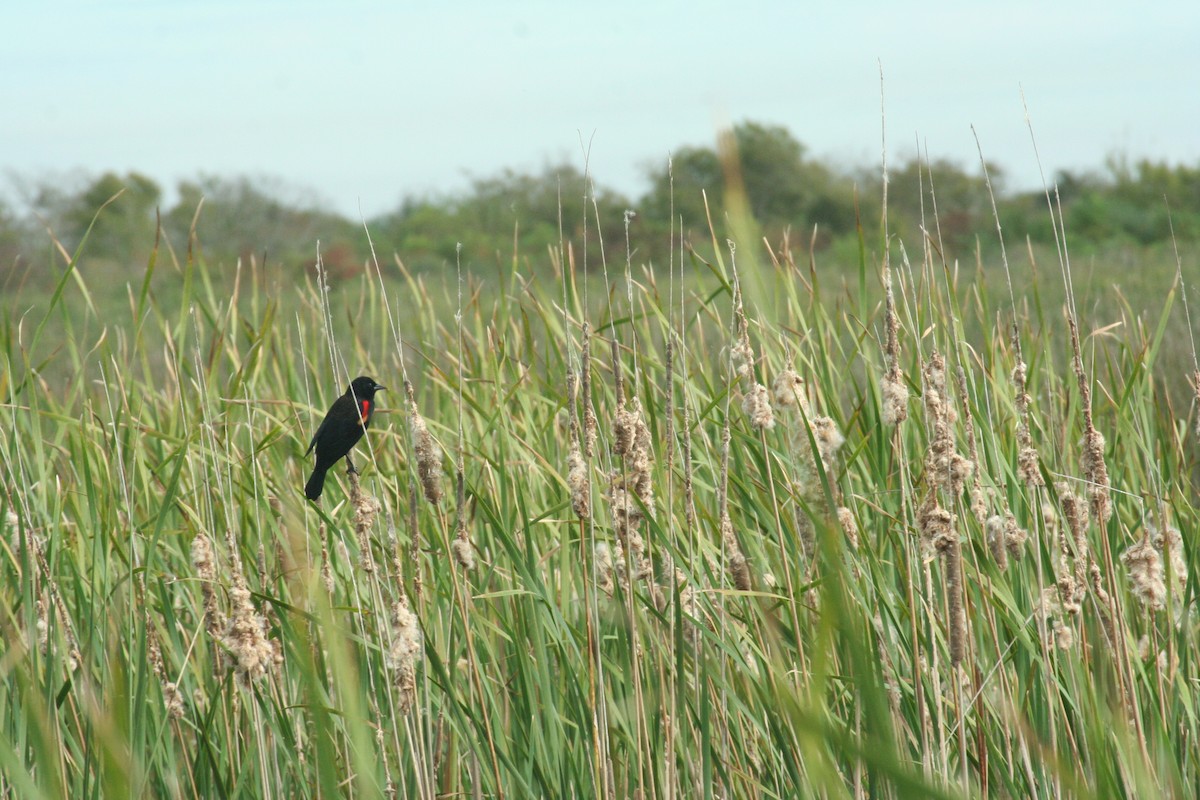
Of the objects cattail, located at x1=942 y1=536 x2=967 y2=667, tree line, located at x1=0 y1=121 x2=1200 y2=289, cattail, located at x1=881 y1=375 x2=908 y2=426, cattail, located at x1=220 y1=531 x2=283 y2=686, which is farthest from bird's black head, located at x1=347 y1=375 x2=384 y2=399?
tree line, located at x1=0 y1=121 x2=1200 y2=289

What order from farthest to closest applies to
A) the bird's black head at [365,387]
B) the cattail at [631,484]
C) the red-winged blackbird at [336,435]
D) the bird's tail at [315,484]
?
the bird's black head at [365,387] < the bird's tail at [315,484] < the red-winged blackbird at [336,435] < the cattail at [631,484]

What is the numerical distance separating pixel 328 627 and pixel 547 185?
29378 mm

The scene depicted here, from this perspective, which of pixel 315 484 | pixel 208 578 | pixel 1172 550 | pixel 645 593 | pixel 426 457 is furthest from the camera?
pixel 315 484

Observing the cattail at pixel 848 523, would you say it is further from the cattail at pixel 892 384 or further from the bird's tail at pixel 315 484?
the bird's tail at pixel 315 484

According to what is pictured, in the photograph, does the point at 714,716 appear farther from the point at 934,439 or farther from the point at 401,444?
the point at 401,444

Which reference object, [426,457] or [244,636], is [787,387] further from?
[244,636]

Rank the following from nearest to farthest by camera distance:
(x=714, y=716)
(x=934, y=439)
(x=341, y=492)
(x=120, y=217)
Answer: (x=934, y=439)
(x=714, y=716)
(x=341, y=492)
(x=120, y=217)

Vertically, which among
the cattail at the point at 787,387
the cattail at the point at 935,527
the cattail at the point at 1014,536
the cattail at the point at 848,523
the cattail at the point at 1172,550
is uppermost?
the cattail at the point at 787,387

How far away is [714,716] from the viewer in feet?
6.95

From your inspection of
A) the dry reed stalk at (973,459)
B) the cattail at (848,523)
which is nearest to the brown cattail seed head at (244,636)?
the cattail at (848,523)

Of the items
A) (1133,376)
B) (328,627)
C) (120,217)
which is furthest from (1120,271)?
(120,217)

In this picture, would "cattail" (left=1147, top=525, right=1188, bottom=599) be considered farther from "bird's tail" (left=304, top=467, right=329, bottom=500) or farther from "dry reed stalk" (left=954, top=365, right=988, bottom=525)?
"bird's tail" (left=304, top=467, right=329, bottom=500)

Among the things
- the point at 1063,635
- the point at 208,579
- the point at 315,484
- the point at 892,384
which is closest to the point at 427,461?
the point at 208,579

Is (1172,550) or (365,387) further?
(365,387)
